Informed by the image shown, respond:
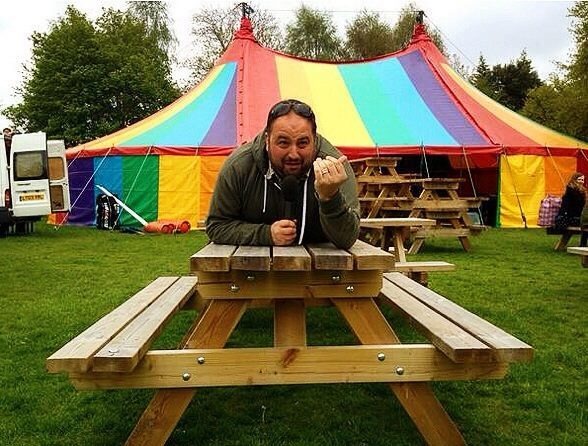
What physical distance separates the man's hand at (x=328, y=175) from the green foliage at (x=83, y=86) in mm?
26996

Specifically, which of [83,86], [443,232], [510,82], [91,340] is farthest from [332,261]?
[510,82]

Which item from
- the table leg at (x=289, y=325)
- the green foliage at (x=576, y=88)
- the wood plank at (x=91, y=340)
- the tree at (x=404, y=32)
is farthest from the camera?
the tree at (x=404, y=32)

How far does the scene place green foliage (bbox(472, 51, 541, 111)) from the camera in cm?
3647

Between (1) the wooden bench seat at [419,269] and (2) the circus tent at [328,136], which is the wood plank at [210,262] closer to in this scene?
(1) the wooden bench seat at [419,269]

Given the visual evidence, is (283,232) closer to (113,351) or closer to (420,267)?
(113,351)

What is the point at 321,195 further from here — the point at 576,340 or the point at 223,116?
the point at 223,116

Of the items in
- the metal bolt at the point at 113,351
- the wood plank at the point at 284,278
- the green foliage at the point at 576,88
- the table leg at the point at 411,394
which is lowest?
Answer: the table leg at the point at 411,394

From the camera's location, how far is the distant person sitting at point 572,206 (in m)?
9.77

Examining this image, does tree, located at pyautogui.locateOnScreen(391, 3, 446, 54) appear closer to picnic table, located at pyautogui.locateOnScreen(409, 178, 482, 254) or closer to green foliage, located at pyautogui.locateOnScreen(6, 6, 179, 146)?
green foliage, located at pyautogui.locateOnScreen(6, 6, 179, 146)

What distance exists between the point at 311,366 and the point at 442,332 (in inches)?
19.8

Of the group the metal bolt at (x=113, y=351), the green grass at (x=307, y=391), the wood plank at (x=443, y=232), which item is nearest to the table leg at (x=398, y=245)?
the green grass at (x=307, y=391)

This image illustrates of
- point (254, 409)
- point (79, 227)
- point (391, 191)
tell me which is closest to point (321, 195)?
point (254, 409)

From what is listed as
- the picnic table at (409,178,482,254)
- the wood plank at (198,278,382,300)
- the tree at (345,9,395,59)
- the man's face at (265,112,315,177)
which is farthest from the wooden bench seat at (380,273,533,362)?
the tree at (345,9,395,59)

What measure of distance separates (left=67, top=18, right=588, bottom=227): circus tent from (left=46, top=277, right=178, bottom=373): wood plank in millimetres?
11025
